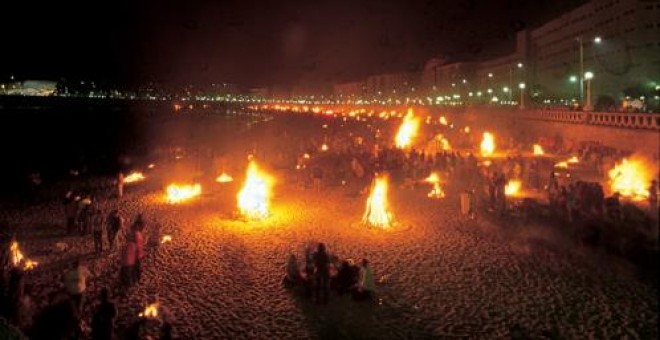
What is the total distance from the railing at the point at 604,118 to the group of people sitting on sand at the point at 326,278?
28.9 ft

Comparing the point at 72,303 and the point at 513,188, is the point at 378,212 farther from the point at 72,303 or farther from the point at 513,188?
the point at 72,303

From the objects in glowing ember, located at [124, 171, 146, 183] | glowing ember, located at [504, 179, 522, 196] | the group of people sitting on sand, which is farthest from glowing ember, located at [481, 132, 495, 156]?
the group of people sitting on sand

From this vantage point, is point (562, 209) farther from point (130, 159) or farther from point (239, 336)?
point (130, 159)

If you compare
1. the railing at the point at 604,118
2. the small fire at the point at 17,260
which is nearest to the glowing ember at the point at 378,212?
the railing at the point at 604,118

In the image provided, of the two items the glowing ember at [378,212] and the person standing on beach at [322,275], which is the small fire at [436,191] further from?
the person standing on beach at [322,275]

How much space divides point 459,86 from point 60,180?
12067 centimetres

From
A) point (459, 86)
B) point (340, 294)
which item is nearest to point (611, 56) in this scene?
point (459, 86)

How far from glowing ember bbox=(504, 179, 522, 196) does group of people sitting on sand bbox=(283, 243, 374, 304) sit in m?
12.5

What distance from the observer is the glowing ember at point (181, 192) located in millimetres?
23850

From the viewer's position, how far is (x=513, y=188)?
23.4m

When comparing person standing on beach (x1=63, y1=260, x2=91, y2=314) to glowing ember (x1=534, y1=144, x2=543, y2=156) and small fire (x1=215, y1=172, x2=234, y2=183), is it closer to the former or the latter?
small fire (x1=215, y1=172, x2=234, y2=183)

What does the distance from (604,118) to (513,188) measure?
28.2 ft

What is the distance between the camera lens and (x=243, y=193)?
21312 mm

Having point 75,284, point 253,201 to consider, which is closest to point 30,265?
point 75,284
